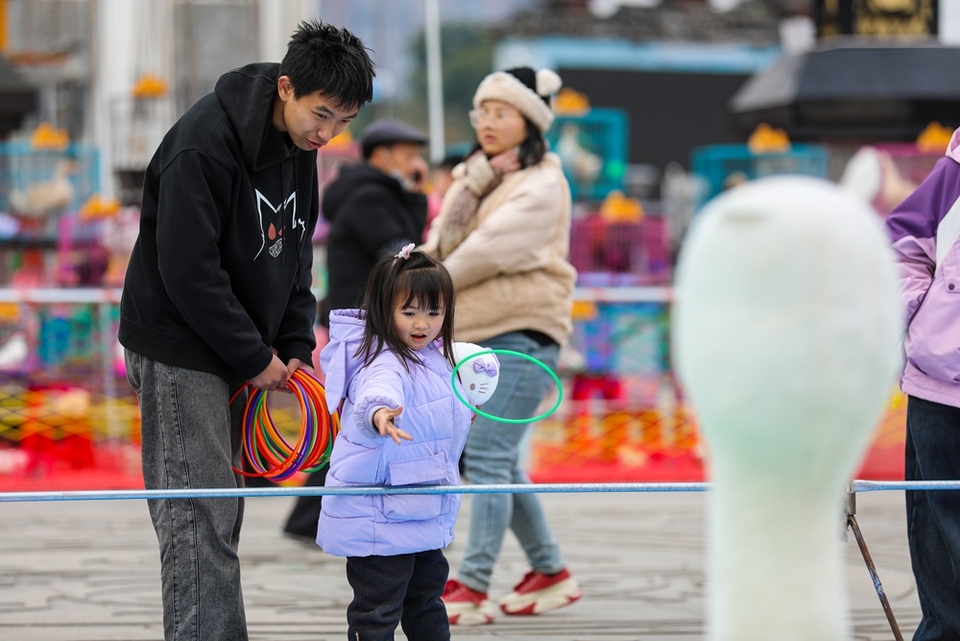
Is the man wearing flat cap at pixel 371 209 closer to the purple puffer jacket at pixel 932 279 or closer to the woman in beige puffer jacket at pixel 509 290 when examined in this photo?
the woman in beige puffer jacket at pixel 509 290

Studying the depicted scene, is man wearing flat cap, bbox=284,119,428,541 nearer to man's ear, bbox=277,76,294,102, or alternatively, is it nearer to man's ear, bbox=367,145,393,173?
man's ear, bbox=367,145,393,173

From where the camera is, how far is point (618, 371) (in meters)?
9.66

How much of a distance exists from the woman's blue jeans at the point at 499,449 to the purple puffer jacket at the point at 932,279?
4.41 ft

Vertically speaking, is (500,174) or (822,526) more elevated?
(500,174)

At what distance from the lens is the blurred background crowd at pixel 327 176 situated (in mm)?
8586

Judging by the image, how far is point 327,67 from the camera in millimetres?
3322

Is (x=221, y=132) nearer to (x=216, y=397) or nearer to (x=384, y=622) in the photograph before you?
(x=216, y=397)

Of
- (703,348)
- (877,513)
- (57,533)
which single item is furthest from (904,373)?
(57,533)

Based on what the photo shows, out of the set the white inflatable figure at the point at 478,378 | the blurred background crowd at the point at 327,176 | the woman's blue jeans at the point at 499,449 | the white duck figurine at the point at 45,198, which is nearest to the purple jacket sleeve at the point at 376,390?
the white inflatable figure at the point at 478,378

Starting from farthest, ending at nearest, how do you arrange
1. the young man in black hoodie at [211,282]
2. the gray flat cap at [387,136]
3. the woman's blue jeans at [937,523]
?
the gray flat cap at [387,136]
the woman's blue jeans at [937,523]
the young man in black hoodie at [211,282]

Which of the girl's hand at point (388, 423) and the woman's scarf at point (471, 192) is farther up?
the woman's scarf at point (471, 192)

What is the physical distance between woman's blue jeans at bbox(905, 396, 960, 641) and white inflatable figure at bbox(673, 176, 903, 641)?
1.76 metres

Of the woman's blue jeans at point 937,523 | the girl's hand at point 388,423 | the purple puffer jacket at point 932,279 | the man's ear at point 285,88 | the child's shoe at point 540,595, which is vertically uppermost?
the man's ear at point 285,88

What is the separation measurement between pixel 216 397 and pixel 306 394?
0.29 meters
